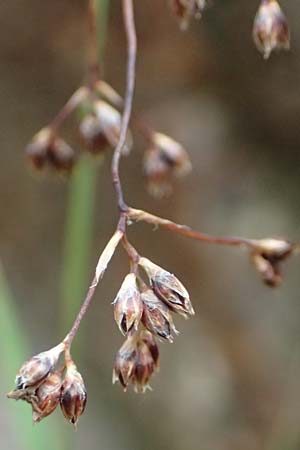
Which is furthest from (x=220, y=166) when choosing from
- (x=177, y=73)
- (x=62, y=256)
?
(x=62, y=256)

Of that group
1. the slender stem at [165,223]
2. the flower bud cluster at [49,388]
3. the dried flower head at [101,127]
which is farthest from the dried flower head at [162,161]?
the flower bud cluster at [49,388]

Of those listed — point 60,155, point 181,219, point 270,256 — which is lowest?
point 181,219

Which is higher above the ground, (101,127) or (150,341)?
(101,127)

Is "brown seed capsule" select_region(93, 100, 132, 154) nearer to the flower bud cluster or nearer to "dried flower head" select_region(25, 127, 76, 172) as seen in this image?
"dried flower head" select_region(25, 127, 76, 172)

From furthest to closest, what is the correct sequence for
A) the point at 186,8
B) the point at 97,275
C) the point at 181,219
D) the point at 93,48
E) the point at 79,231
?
the point at 181,219 → the point at 79,231 → the point at 93,48 → the point at 186,8 → the point at 97,275

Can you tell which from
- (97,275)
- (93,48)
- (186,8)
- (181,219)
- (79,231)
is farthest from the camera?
(181,219)

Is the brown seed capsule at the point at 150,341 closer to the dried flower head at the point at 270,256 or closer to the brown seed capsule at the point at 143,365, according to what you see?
the brown seed capsule at the point at 143,365

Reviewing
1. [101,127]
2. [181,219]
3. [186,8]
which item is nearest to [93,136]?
[101,127]

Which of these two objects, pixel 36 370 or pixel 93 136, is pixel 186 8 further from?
pixel 36 370
